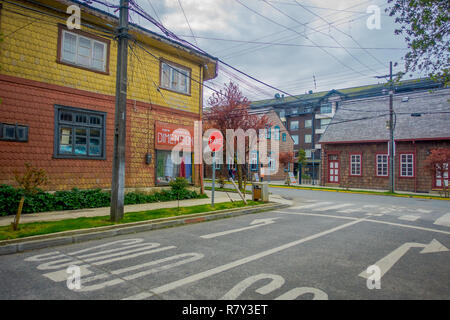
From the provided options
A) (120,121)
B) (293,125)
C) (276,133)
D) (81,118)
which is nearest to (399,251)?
(120,121)

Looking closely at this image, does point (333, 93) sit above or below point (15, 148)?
above

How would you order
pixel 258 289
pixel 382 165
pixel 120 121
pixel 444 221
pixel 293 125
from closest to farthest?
pixel 258 289 < pixel 120 121 < pixel 444 221 < pixel 382 165 < pixel 293 125

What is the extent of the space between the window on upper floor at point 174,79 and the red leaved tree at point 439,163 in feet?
61.4

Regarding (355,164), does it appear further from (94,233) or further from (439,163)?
(94,233)

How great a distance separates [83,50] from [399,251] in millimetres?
12243

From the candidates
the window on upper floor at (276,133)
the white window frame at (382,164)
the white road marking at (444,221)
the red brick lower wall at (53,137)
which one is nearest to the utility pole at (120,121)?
the red brick lower wall at (53,137)

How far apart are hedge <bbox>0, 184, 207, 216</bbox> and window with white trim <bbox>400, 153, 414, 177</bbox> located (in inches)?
866

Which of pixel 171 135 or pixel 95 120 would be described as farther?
pixel 171 135

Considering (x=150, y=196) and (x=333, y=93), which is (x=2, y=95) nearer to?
(x=150, y=196)

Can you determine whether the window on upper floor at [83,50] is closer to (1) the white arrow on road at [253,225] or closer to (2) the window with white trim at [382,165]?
(1) the white arrow on road at [253,225]

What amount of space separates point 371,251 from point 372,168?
2317cm

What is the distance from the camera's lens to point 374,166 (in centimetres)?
2648

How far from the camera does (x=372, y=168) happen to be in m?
26.6
